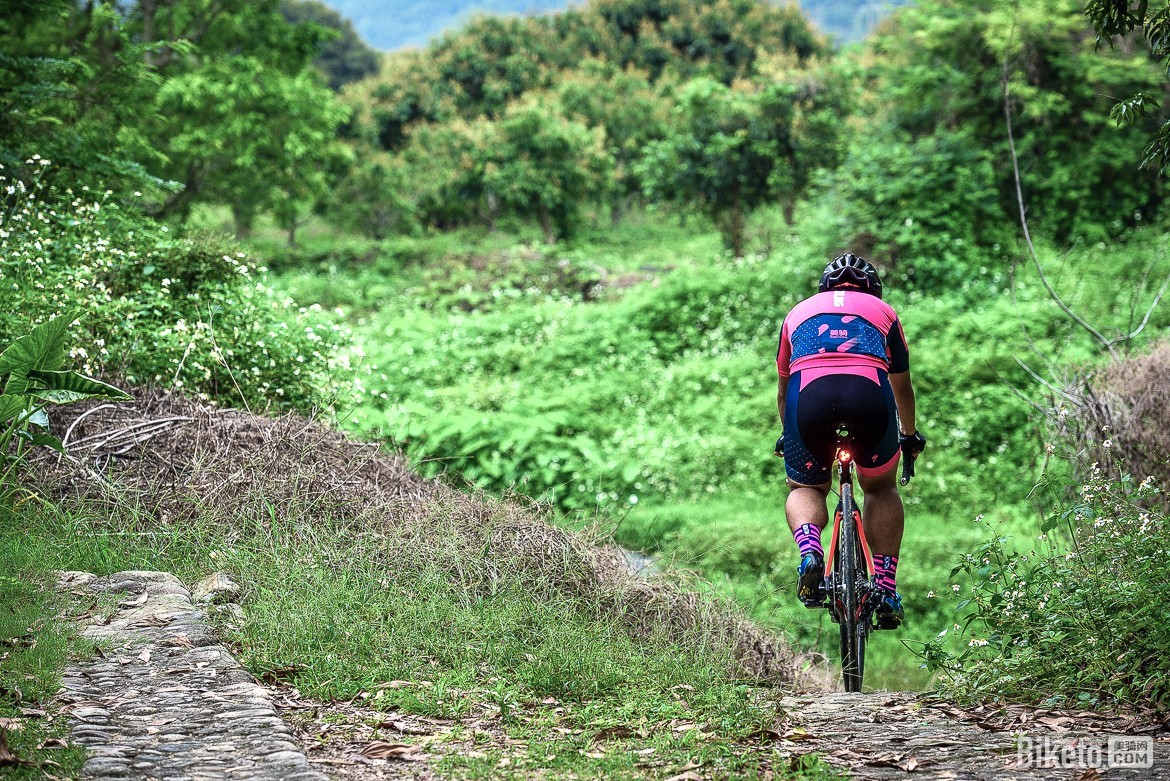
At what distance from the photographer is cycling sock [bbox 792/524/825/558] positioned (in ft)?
15.4

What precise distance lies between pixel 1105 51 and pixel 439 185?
50.3 ft

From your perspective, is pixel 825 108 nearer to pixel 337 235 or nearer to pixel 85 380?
pixel 337 235

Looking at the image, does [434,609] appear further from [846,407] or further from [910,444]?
[910,444]

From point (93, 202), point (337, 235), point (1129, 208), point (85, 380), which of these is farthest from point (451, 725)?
point (337, 235)

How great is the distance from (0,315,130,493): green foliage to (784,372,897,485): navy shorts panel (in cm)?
357

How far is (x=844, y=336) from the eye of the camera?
4.70 metres

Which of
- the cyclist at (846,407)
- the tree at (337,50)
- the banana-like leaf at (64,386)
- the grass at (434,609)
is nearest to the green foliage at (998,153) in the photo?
the cyclist at (846,407)

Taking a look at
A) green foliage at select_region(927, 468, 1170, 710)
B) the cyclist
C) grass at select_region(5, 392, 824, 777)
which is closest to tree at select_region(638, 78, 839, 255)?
grass at select_region(5, 392, 824, 777)

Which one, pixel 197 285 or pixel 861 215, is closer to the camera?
pixel 197 285

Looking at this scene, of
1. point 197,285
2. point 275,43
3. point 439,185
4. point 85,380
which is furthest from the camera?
point 439,185

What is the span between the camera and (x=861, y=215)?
14445 mm

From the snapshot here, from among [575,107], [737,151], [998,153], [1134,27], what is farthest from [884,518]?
[575,107]

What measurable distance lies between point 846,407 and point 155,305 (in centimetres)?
497

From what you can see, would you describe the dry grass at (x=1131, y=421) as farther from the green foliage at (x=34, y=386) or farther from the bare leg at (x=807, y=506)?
the green foliage at (x=34, y=386)
